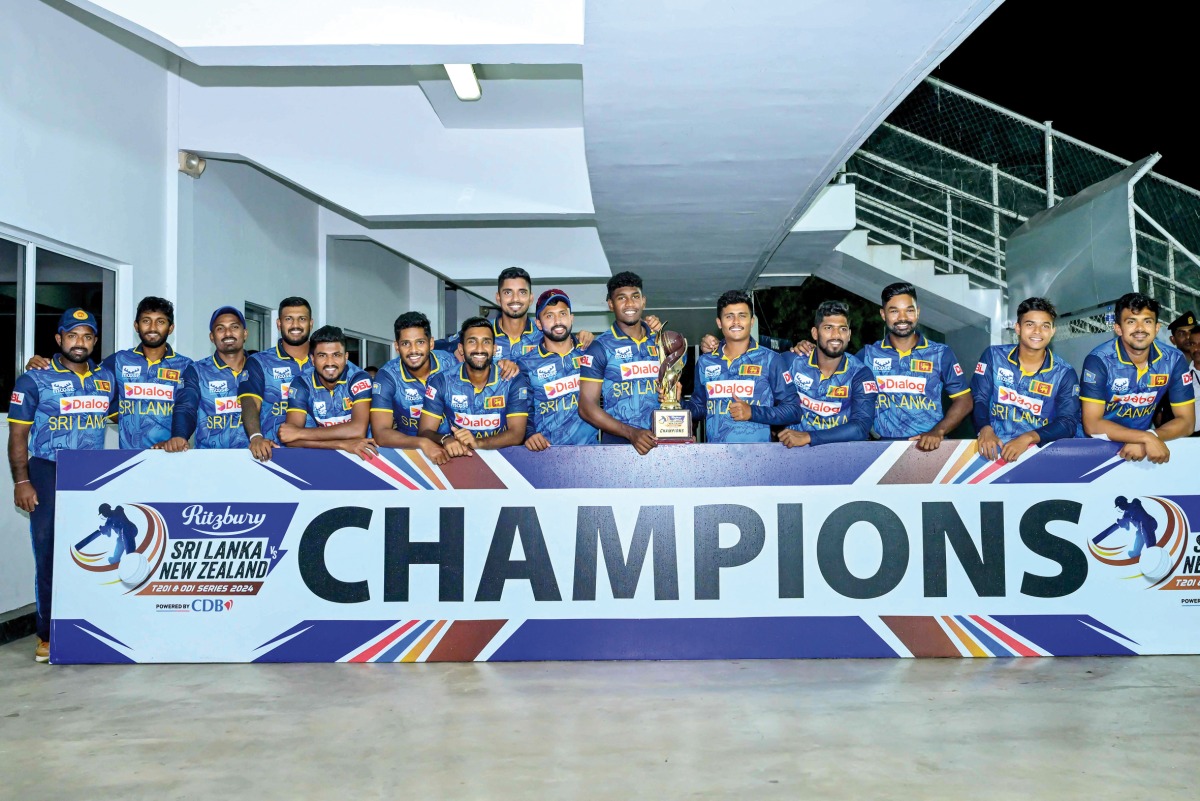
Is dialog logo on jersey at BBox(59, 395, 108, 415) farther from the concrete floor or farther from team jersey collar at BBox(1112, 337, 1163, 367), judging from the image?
team jersey collar at BBox(1112, 337, 1163, 367)

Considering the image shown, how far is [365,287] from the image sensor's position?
14547 millimetres

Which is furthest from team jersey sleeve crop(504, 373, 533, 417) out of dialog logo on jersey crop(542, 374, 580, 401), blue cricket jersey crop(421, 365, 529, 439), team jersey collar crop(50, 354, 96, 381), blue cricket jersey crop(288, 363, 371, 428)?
team jersey collar crop(50, 354, 96, 381)

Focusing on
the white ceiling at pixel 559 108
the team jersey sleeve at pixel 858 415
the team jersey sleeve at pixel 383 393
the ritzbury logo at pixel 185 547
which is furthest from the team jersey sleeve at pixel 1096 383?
the ritzbury logo at pixel 185 547

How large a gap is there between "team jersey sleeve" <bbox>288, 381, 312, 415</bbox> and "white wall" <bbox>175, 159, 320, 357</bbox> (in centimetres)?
324

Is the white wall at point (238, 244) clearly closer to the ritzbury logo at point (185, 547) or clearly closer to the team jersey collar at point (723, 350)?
the ritzbury logo at point (185, 547)

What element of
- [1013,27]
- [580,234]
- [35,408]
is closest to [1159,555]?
[35,408]

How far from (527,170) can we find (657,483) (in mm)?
5305

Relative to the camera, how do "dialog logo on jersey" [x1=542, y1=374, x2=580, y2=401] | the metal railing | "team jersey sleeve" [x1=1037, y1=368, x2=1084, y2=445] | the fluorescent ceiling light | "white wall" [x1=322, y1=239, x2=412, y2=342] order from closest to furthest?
"team jersey sleeve" [x1=1037, y1=368, x2=1084, y2=445] < "dialog logo on jersey" [x1=542, y1=374, x2=580, y2=401] < the fluorescent ceiling light < the metal railing < "white wall" [x1=322, y1=239, x2=412, y2=342]

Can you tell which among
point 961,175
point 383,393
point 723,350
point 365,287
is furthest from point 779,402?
point 365,287

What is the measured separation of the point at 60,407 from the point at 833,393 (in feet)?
15.2

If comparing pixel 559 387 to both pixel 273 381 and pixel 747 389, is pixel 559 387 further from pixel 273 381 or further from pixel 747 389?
pixel 273 381

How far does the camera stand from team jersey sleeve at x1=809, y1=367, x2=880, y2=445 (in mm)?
5418

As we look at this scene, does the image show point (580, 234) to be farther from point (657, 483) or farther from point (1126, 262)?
point (657, 483)

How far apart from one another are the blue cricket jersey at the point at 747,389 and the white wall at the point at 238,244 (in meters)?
5.25
